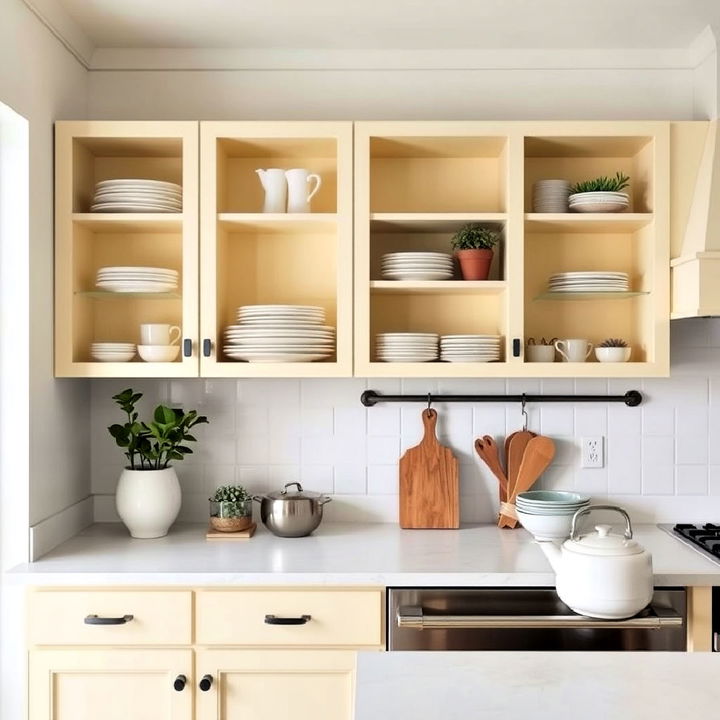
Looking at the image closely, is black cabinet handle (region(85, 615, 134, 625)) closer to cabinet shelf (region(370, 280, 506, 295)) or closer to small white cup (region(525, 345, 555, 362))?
cabinet shelf (region(370, 280, 506, 295))

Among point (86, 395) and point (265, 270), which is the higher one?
point (265, 270)

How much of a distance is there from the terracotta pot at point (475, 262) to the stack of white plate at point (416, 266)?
0.06 metres

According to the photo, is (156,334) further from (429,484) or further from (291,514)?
(429,484)

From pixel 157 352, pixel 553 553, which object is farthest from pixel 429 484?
pixel 157 352

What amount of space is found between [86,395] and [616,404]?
5.98 ft

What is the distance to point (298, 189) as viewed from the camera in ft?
8.70

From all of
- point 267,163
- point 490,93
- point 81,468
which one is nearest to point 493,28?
point 490,93

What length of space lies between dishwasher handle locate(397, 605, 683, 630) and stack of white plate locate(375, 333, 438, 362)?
77 cm

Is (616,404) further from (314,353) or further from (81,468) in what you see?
(81,468)

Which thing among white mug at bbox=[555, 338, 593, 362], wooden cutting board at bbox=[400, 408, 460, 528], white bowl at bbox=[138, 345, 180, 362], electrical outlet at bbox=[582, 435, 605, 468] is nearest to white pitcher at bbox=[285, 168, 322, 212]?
white bowl at bbox=[138, 345, 180, 362]

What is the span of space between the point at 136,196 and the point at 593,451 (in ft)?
5.69

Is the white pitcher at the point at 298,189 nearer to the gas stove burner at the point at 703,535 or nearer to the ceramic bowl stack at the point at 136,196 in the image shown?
the ceramic bowl stack at the point at 136,196

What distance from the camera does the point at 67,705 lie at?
7.47 feet

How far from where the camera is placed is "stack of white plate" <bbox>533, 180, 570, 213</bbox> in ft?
8.79
